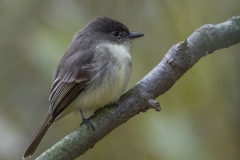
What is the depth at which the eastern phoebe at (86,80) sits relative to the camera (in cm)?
259

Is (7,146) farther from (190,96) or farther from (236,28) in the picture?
(236,28)

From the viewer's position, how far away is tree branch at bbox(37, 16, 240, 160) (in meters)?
2.30

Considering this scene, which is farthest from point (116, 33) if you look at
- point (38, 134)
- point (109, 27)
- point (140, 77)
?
point (38, 134)

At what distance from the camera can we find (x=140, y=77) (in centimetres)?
306

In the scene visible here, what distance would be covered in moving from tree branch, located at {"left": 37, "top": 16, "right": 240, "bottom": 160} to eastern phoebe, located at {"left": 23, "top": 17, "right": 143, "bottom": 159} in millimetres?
147

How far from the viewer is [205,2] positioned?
9.65 ft

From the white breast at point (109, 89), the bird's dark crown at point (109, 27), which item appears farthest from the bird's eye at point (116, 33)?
the white breast at point (109, 89)

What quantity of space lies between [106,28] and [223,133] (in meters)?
1.22

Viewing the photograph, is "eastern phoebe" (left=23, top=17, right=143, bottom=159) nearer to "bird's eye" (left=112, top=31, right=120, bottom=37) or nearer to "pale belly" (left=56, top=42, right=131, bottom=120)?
"pale belly" (left=56, top=42, right=131, bottom=120)

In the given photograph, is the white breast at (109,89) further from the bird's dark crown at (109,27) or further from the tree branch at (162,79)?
the bird's dark crown at (109,27)

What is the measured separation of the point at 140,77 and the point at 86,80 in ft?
1.82

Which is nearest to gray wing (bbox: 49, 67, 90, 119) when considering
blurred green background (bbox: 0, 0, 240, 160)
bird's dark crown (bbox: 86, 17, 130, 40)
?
blurred green background (bbox: 0, 0, 240, 160)

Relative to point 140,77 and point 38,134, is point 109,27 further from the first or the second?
point 38,134

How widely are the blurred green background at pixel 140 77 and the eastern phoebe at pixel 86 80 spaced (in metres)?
0.13
